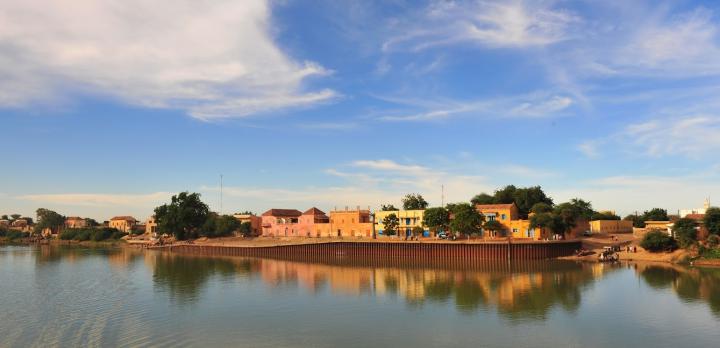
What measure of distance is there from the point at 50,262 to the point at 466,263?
7235 cm

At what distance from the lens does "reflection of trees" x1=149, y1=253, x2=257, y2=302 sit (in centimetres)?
5700

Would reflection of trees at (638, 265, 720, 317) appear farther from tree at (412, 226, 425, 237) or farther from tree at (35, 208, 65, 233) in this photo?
tree at (35, 208, 65, 233)

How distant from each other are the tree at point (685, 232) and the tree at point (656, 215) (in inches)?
1770

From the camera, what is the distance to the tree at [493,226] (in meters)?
91.2

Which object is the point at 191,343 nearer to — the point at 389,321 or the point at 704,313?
the point at 389,321

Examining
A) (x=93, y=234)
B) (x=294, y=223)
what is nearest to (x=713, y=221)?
(x=294, y=223)

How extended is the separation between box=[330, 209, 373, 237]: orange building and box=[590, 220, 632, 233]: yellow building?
44209mm

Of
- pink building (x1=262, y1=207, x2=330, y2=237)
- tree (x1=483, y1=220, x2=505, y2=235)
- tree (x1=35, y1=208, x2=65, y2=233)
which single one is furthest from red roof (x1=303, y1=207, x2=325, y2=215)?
tree (x1=35, y1=208, x2=65, y2=233)

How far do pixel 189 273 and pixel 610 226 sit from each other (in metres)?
80.1

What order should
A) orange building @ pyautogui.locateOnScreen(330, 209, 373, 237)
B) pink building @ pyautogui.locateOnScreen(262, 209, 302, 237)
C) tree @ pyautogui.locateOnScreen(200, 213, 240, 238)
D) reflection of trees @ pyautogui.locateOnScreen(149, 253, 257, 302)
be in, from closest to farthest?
reflection of trees @ pyautogui.locateOnScreen(149, 253, 257, 302), orange building @ pyautogui.locateOnScreen(330, 209, 373, 237), pink building @ pyautogui.locateOnScreen(262, 209, 302, 237), tree @ pyautogui.locateOnScreen(200, 213, 240, 238)

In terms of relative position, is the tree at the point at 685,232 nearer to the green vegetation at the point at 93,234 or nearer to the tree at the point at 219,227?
the tree at the point at 219,227

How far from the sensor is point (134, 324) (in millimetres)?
38938

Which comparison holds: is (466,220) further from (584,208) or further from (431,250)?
(584,208)

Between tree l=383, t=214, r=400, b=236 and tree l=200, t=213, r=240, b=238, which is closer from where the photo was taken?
tree l=383, t=214, r=400, b=236
